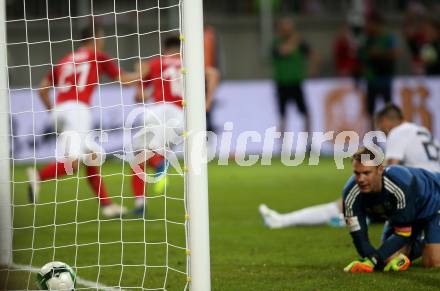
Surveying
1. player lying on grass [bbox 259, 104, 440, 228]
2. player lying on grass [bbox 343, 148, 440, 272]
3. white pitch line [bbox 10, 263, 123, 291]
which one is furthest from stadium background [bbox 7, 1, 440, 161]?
player lying on grass [bbox 343, 148, 440, 272]

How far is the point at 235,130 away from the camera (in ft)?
51.9

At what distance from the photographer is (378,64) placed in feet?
51.3

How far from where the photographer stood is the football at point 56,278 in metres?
4.86

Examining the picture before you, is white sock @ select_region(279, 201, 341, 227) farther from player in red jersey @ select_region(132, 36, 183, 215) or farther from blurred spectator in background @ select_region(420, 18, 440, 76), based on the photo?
blurred spectator in background @ select_region(420, 18, 440, 76)

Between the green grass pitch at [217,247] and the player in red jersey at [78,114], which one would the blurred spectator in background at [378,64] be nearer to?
the green grass pitch at [217,247]

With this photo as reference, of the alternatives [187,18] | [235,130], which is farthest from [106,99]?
[187,18]

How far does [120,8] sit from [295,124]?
227 inches

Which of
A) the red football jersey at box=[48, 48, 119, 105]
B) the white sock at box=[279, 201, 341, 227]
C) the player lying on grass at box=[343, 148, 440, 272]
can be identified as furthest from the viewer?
the red football jersey at box=[48, 48, 119, 105]

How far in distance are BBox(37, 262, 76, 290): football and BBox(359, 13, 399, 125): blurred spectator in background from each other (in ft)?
37.0

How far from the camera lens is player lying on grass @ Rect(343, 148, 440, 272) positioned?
18.6 feet

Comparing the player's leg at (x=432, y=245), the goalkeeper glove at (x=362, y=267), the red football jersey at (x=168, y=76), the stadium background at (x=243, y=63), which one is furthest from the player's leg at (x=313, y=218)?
the stadium background at (x=243, y=63)

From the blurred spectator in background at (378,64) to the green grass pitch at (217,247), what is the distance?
15.5ft

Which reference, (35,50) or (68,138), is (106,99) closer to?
(35,50)

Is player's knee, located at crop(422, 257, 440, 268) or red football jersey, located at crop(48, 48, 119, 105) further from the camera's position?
red football jersey, located at crop(48, 48, 119, 105)
